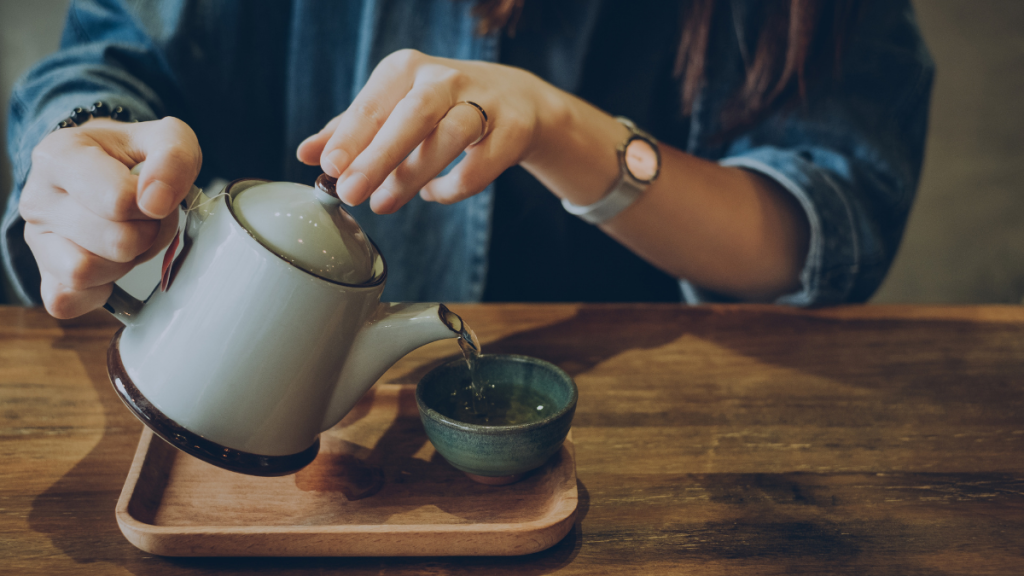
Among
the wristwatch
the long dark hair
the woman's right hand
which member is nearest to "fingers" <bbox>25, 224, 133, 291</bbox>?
the woman's right hand

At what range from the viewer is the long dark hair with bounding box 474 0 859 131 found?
3.17ft

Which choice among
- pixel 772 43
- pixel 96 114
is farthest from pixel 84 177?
pixel 772 43

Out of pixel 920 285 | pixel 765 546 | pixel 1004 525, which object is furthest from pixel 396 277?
pixel 920 285

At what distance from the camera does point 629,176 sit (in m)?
0.89

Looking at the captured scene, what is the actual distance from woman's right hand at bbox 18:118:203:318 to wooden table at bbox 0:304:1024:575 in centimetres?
→ 21

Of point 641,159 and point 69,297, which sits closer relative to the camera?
point 69,297

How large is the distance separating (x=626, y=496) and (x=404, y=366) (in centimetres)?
35

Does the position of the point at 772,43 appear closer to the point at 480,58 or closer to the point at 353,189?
the point at 480,58

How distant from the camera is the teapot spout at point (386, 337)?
1.80 ft

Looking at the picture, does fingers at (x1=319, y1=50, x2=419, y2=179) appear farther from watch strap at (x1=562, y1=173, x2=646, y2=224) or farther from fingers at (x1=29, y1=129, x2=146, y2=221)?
watch strap at (x1=562, y1=173, x2=646, y2=224)

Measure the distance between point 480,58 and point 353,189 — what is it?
683mm

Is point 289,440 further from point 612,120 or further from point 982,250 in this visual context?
point 982,250

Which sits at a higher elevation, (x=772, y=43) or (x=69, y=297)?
(x=772, y=43)

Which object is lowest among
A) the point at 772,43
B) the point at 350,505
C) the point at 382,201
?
the point at 350,505
